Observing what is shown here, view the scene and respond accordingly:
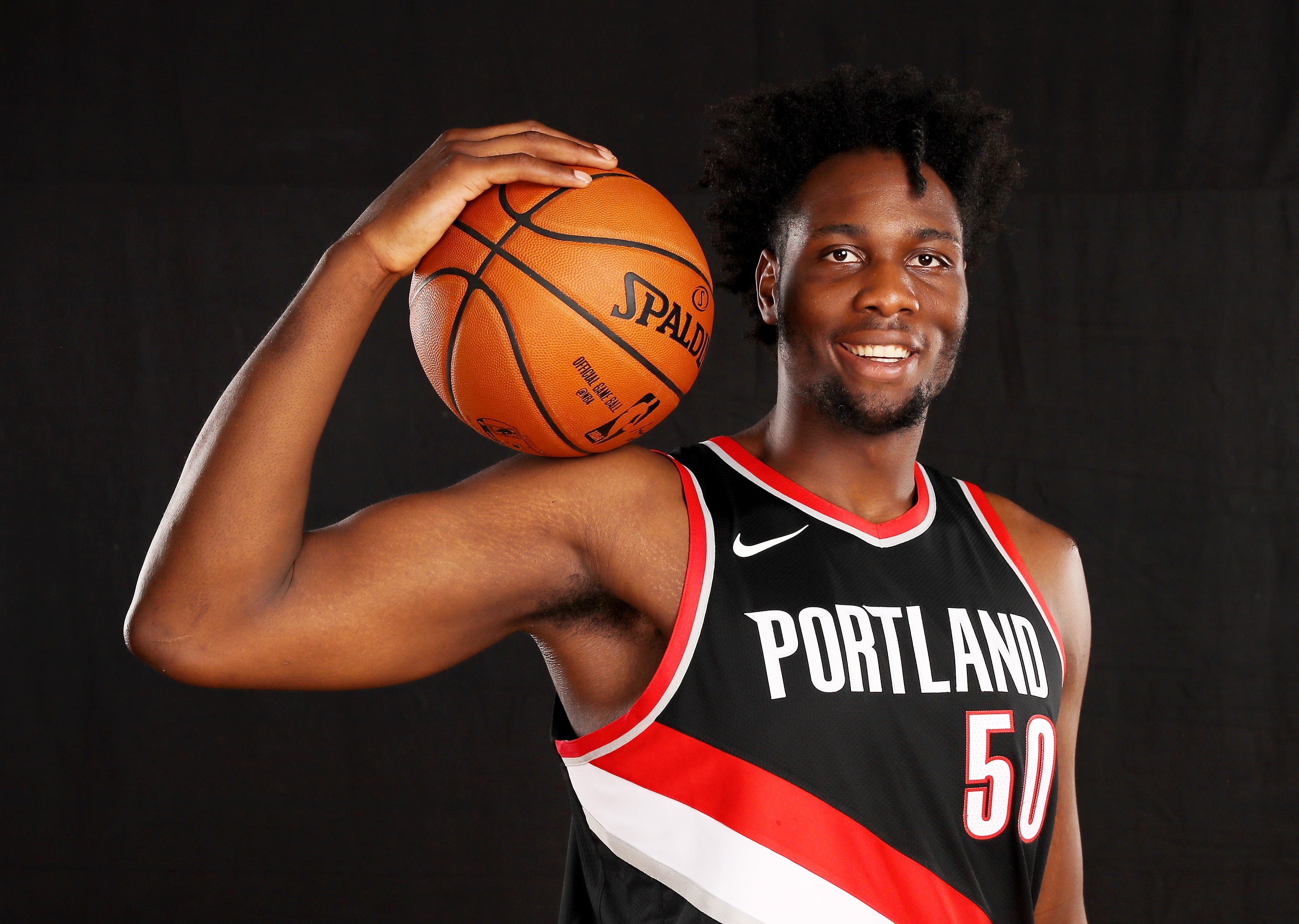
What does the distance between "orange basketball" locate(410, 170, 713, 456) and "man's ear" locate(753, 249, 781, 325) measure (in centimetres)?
37

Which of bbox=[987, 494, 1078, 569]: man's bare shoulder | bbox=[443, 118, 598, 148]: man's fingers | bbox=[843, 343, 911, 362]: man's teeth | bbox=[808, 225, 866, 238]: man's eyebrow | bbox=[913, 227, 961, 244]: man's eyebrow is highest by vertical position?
bbox=[443, 118, 598, 148]: man's fingers

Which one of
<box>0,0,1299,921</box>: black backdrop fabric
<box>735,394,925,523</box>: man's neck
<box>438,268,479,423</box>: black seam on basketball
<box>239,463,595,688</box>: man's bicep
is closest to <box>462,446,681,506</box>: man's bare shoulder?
<box>239,463,595,688</box>: man's bicep

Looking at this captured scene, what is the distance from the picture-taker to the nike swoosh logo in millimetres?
1307

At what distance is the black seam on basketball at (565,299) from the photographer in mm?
1129

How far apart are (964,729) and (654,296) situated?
2.06 ft

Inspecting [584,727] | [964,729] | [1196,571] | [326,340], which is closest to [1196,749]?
[1196,571]

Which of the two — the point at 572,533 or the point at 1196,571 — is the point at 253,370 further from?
the point at 1196,571

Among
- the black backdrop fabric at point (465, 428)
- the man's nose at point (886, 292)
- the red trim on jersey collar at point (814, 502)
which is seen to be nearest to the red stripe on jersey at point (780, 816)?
the red trim on jersey collar at point (814, 502)

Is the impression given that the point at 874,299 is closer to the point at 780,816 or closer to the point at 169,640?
the point at 780,816

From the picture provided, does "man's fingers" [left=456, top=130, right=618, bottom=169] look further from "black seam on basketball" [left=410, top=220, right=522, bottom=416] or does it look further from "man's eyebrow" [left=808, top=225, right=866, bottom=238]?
"man's eyebrow" [left=808, top=225, right=866, bottom=238]

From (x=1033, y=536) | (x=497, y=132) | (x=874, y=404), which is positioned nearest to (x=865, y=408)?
(x=874, y=404)

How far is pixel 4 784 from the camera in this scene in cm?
251

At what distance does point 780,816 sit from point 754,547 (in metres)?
0.31

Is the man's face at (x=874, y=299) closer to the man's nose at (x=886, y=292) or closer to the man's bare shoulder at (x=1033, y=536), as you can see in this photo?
the man's nose at (x=886, y=292)
